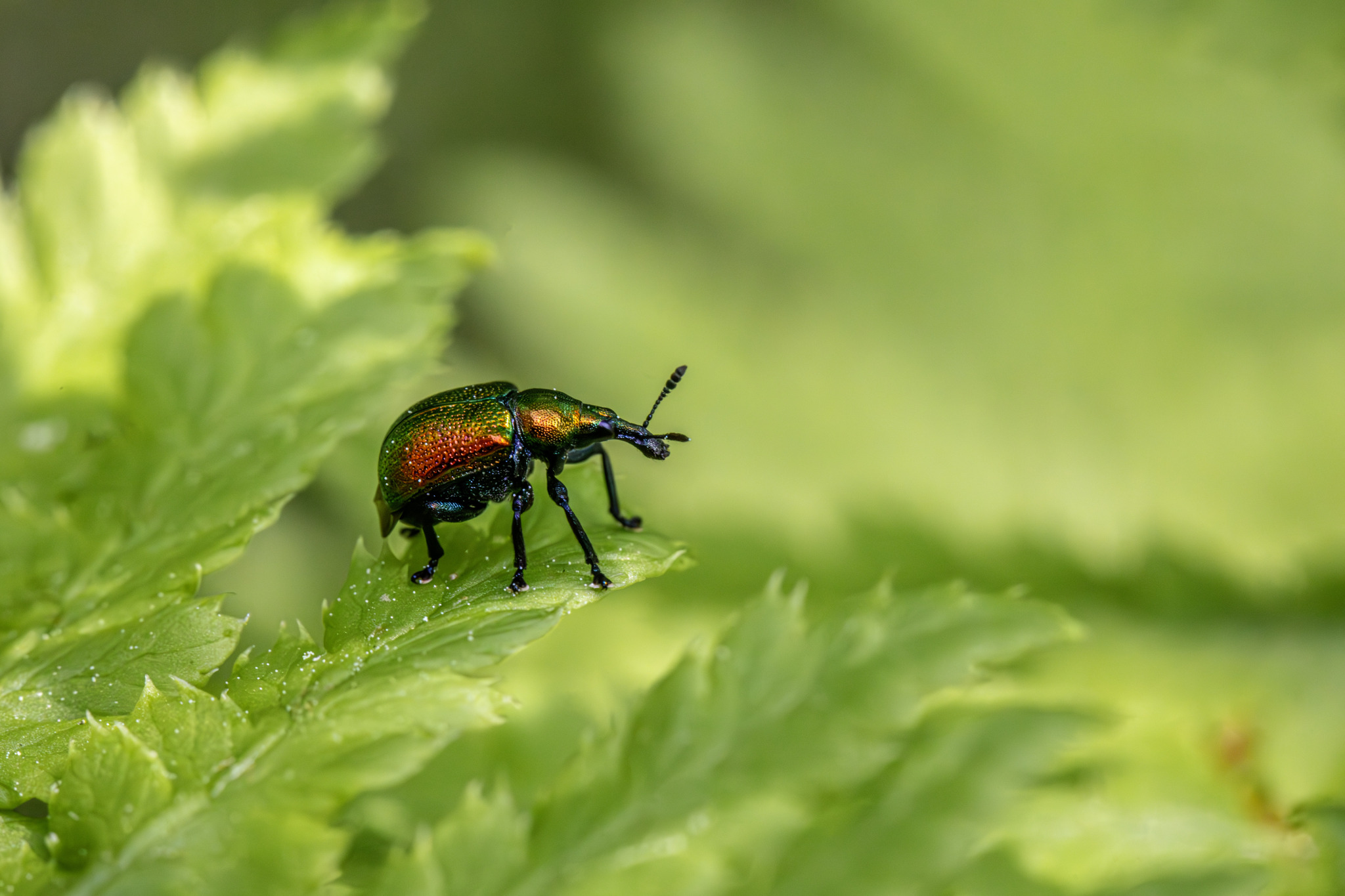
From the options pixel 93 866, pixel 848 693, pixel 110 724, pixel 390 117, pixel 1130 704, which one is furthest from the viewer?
pixel 390 117

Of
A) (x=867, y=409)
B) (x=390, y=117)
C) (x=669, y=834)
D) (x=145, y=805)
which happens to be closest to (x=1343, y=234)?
(x=867, y=409)

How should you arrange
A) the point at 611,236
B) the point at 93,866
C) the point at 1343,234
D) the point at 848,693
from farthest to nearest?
1. the point at 611,236
2. the point at 1343,234
3. the point at 848,693
4. the point at 93,866

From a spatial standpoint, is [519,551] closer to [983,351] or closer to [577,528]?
[577,528]

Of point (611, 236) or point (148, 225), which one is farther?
point (611, 236)

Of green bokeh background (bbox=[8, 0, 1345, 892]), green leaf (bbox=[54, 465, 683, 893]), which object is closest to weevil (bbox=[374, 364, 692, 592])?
green bokeh background (bbox=[8, 0, 1345, 892])

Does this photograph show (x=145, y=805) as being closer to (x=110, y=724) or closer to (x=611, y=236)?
(x=110, y=724)

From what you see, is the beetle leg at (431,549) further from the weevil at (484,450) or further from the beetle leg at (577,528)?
the beetle leg at (577,528)

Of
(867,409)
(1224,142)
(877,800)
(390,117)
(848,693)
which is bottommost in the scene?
(877,800)
